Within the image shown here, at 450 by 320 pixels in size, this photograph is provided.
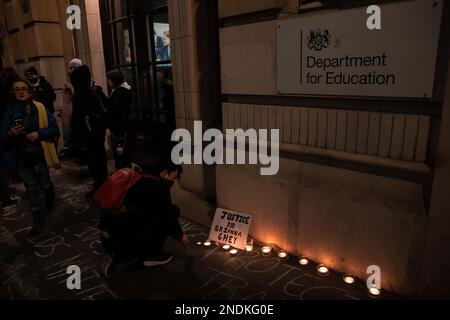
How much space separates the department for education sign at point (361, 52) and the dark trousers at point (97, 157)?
2.86 metres

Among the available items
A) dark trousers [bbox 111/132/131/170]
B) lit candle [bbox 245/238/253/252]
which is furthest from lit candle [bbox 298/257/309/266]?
dark trousers [bbox 111/132/131/170]

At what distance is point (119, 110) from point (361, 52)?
345 centimetres

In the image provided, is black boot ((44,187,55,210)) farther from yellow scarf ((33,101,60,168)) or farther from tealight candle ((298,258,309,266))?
tealight candle ((298,258,309,266))

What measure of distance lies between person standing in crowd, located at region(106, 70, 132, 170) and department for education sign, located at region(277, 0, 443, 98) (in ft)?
8.57

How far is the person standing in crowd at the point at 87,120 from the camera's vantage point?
4.69 metres

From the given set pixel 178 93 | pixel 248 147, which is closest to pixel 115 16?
pixel 178 93

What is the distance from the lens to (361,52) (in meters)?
2.67

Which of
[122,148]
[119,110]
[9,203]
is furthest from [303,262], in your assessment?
[9,203]

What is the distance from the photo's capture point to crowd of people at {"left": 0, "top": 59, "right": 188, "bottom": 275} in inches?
124

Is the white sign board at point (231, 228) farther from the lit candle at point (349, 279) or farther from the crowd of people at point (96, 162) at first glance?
the lit candle at point (349, 279)

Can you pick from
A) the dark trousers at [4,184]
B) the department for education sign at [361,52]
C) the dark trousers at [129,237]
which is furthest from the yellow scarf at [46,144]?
the department for education sign at [361,52]

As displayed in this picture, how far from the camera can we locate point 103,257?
3.44 meters

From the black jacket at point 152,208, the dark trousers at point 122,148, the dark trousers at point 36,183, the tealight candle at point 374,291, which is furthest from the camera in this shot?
the dark trousers at point 122,148

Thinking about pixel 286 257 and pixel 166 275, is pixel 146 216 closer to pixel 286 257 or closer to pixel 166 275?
pixel 166 275
